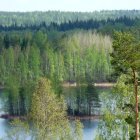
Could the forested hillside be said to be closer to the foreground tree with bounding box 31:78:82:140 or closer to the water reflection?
the water reflection

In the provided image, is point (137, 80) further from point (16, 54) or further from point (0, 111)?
point (16, 54)

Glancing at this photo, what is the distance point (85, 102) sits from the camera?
48.1 m

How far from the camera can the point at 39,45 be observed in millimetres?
81188

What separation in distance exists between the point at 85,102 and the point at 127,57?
3488 centimetres

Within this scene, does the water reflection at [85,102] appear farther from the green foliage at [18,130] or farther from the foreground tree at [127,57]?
the foreground tree at [127,57]

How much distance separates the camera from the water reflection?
47.6 metres

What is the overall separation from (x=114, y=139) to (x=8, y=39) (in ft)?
233

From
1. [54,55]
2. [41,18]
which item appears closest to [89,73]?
[54,55]

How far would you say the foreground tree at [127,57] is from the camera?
13.2m

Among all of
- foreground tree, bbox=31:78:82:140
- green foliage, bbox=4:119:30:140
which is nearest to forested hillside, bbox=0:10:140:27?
green foliage, bbox=4:119:30:140

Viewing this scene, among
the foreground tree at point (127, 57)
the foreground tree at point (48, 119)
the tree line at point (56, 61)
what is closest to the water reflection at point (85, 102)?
the tree line at point (56, 61)

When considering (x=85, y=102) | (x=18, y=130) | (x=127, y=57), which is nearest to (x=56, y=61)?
(x=85, y=102)

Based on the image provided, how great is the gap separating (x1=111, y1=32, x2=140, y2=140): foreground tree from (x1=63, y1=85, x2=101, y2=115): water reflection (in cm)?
3381

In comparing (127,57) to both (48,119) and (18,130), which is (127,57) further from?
(18,130)
